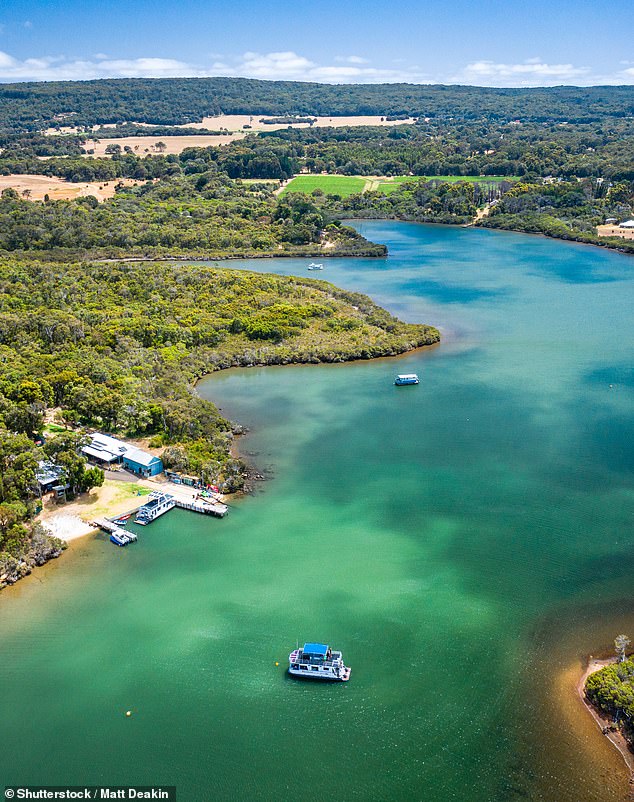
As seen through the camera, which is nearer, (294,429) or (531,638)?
(531,638)

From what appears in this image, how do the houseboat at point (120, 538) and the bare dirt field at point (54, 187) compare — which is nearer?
the houseboat at point (120, 538)

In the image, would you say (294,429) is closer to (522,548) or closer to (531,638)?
(522,548)

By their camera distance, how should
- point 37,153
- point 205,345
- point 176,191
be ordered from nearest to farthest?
point 205,345 < point 176,191 < point 37,153

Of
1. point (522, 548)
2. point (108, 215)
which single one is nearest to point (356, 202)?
point (108, 215)

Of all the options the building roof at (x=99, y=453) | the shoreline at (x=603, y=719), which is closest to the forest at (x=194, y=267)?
the building roof at (x=99, y=453)

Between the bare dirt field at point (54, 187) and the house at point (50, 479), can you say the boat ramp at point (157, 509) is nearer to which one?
the house at point (50, 479)

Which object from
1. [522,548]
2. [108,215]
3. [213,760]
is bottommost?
[213,760]

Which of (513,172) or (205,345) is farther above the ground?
(513,172)
